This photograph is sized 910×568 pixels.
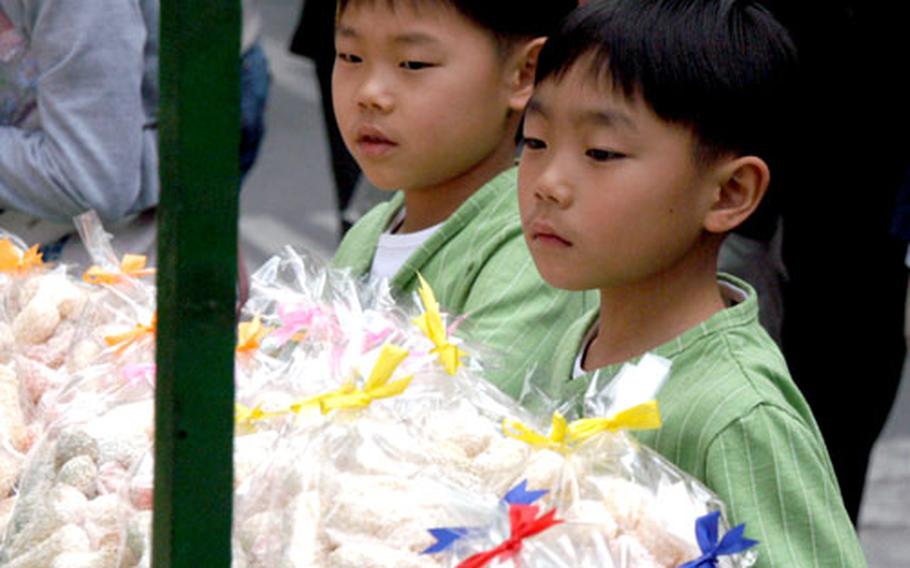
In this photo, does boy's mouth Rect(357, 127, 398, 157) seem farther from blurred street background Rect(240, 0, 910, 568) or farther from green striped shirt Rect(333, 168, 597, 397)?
blurred street background Rect(240, 0, 910, 568)

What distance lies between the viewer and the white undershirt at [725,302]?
7.10 feet

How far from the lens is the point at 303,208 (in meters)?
8.00

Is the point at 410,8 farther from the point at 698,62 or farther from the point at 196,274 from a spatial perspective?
the point at 196,274

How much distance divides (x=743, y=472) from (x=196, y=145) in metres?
0.74

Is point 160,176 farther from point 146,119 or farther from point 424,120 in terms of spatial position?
point 146,119

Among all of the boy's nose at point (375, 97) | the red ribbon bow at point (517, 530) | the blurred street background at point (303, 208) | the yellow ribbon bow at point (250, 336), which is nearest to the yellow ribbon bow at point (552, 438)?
the red ribbon bow at point (517, 530)

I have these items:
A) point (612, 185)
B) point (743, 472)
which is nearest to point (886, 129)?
point (612, 185)

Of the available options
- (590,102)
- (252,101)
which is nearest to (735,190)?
(590,102)

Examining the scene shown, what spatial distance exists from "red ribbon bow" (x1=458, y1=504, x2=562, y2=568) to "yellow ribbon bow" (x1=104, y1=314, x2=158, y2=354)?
2.20 ft

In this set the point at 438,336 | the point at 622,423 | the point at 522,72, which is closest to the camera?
the point at 622,423

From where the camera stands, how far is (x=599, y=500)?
1.61 m

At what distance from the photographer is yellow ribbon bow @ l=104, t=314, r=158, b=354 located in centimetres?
203

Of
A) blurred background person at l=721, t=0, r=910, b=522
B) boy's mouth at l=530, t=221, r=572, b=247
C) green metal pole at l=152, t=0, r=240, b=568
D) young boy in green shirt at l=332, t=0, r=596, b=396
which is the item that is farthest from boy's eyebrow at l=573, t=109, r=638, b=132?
blurred background person at l=721, t=0, r=910, b=522

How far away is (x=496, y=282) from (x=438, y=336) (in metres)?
0.52
